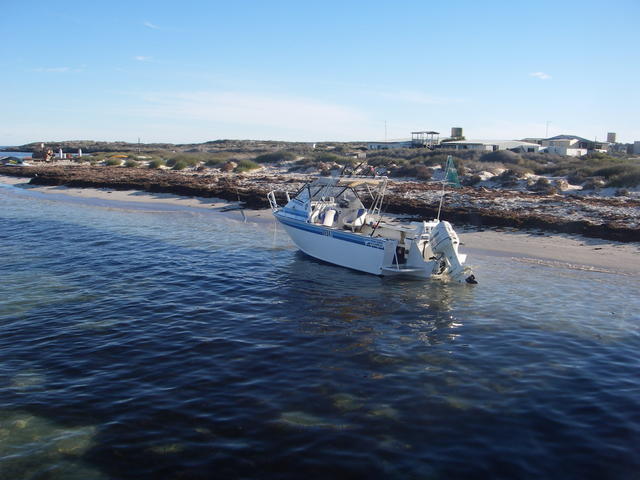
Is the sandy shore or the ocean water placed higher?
the sandy shore

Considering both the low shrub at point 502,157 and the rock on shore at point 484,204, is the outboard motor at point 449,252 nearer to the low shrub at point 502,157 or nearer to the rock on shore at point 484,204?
the rock on shore at point 484,204

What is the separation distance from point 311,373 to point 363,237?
7740 millimetres

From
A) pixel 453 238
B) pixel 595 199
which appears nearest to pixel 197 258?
pixel 453 238

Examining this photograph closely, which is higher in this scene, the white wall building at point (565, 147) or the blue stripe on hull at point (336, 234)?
the white wall building at point (565, 147)

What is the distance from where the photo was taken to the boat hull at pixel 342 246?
15.9 m

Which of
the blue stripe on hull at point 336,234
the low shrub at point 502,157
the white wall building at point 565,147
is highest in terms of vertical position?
the white wall building at point 565,147

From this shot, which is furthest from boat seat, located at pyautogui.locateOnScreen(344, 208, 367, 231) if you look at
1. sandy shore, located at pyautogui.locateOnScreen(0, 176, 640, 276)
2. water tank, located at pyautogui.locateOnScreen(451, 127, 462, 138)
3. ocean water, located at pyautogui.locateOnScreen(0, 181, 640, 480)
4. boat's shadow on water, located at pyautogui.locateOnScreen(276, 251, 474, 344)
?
water tank, located at pyautogui.locateOnScreen(451, 127, 462, 138)

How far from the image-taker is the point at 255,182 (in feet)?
125

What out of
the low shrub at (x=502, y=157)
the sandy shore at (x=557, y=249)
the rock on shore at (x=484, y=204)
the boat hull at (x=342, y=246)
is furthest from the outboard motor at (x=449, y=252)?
the low shrub at (x=502, y=157)

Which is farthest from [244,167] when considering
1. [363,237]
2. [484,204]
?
[363,237]

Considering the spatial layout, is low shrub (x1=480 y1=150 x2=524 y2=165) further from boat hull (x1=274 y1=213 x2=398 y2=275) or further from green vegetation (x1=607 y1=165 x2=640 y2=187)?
boat hull (x1=274 y1=213 x2=398 y2=275)

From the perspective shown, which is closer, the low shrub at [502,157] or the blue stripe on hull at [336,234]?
the blue stripe on hull at [336,234]

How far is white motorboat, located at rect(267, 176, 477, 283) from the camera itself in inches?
595

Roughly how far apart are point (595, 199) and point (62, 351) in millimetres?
25150
